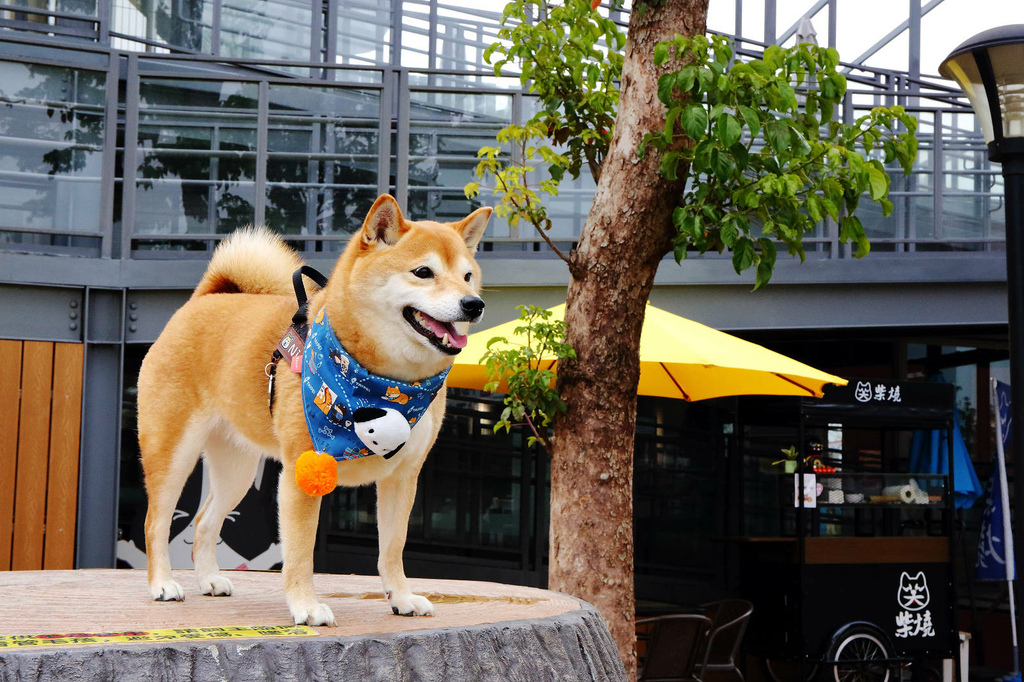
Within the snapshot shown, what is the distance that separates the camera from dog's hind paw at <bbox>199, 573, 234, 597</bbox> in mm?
2674

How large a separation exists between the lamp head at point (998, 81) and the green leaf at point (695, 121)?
1.23 m

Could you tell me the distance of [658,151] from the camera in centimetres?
374

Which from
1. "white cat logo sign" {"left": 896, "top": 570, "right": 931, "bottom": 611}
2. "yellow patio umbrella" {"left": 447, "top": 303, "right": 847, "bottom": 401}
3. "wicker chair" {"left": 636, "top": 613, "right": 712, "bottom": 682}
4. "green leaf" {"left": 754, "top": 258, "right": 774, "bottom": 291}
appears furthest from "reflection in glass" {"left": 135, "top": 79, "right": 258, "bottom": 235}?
"white cat logo sign" {"left": 896, "top": 570, "right": 931, "bottom": 611}

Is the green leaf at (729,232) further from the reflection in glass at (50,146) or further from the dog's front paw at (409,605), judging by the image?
the reflection in glass at (50,146)

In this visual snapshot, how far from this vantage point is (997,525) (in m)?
7.82

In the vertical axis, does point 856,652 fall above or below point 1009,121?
below

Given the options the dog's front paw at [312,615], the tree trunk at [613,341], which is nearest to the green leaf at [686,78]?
the tree trunk at [613,341]

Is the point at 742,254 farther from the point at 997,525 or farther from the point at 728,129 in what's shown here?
the point at 997,525

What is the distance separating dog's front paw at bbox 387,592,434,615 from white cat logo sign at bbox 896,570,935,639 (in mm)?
5943

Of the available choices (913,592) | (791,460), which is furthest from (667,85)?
(913,592)

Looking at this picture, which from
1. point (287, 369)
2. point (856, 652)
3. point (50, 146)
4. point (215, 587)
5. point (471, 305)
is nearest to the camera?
point (471, 305)

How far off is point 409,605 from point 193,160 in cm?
508

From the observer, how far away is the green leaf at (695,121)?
3.01 meters

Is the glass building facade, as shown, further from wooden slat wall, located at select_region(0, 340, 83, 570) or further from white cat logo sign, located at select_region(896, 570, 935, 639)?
white cat logo sign, located at select_region(896, 570, 935, 639)
